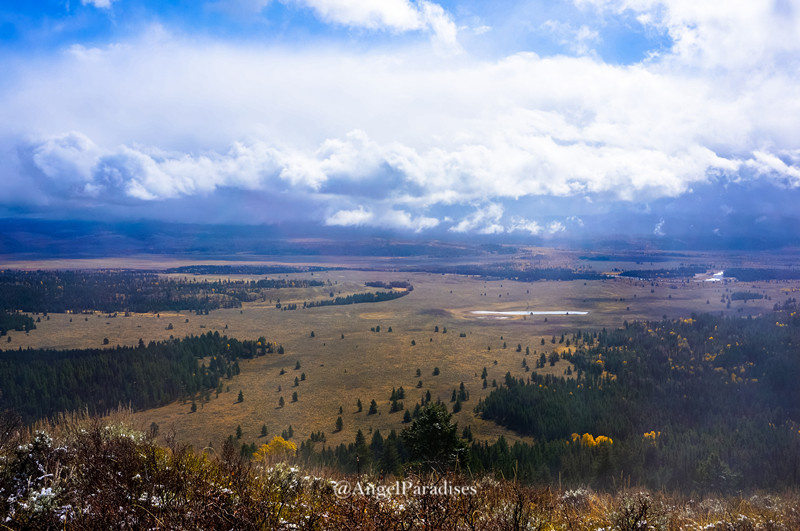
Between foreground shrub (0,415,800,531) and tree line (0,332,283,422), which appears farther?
tree line (0,332,283,422)

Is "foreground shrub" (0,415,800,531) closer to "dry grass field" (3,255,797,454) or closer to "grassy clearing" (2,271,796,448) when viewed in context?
"dry grass field" (3,255,797,454)

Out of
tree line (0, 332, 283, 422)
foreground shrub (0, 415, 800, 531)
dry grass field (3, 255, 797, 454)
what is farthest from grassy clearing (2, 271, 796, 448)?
foreground shrub (0, 415, 800, 531)

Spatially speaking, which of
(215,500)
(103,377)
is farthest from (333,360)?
(215,500)

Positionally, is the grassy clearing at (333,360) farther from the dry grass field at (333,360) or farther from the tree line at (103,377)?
the tree line at (103,377)

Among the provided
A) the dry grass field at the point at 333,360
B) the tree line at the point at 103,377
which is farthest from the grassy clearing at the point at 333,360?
the tree line at the point at 103,377

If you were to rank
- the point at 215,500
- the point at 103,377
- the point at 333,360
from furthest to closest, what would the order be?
1. the point at 333,360
2. the point at 103,377
3. the point at 215,500

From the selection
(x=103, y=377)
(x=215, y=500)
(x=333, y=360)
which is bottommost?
(x=333, y=360)

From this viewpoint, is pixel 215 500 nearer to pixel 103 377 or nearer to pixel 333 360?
pixel 103 377

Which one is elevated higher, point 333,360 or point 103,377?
point 103,377

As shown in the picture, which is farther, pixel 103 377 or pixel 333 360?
pixel 333 360

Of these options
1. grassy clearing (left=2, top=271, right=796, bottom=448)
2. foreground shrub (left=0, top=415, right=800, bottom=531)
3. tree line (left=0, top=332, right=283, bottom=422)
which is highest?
foreground shrub (left=0, top=415, right=800, bottom=531)

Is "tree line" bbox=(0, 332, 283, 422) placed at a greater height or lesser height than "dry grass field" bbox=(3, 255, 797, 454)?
greater

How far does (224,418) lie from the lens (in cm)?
8138

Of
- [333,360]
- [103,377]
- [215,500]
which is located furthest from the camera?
[333,360]
